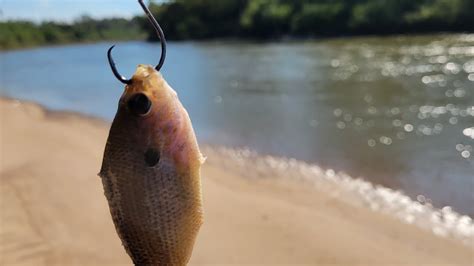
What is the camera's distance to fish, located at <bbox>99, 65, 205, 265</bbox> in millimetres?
1755

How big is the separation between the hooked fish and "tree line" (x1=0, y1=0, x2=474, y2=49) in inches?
1188

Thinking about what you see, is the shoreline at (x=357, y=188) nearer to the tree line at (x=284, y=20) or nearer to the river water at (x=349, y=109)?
the river water at (x=349, y=109)

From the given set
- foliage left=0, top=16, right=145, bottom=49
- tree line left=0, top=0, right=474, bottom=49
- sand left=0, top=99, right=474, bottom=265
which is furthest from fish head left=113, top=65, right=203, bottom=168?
foliage left=0, top=16, right=145, bottom=49

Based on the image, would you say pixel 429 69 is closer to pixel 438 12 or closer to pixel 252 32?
pixel 438 12

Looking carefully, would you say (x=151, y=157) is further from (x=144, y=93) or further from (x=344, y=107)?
(x=344, y=107)

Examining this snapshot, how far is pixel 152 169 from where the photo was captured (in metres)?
1.79

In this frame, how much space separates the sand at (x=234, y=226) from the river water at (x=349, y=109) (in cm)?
105

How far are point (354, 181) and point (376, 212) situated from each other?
1.16 meters

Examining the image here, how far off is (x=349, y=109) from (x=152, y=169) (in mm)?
10890

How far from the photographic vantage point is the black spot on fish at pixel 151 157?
5.84ft

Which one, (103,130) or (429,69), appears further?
(429,69)

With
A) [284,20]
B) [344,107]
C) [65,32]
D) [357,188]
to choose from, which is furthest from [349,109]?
[65,32]

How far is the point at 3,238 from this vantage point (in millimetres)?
5219

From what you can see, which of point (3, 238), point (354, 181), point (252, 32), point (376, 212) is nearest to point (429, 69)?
point (354, 181)
